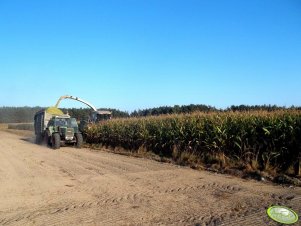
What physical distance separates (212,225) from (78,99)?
38.8m

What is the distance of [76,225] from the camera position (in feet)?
21.2

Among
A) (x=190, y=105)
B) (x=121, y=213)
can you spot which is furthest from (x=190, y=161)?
(x=190, y=105)

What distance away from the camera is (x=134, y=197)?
8.59m

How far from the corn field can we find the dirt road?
1.81m

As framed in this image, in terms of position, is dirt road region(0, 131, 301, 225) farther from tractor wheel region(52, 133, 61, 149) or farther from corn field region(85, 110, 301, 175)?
tractor wheel region(52, 133, 61, 149)

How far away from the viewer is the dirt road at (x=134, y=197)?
6828mm

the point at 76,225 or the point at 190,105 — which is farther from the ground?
the point at 190,105

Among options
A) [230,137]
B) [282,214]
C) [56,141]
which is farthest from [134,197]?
[56,141]

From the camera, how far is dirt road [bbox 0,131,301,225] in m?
6.83

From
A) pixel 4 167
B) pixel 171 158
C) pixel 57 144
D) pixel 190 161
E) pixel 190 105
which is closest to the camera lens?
pixel 4 167

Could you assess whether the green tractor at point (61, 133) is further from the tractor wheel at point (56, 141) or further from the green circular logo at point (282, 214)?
the green circular logo at point (282, 214)

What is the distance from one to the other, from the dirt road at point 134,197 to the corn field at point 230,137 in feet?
5.95

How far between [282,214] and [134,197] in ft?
10.7

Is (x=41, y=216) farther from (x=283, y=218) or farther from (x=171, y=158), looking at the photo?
(x=171, y=158)
